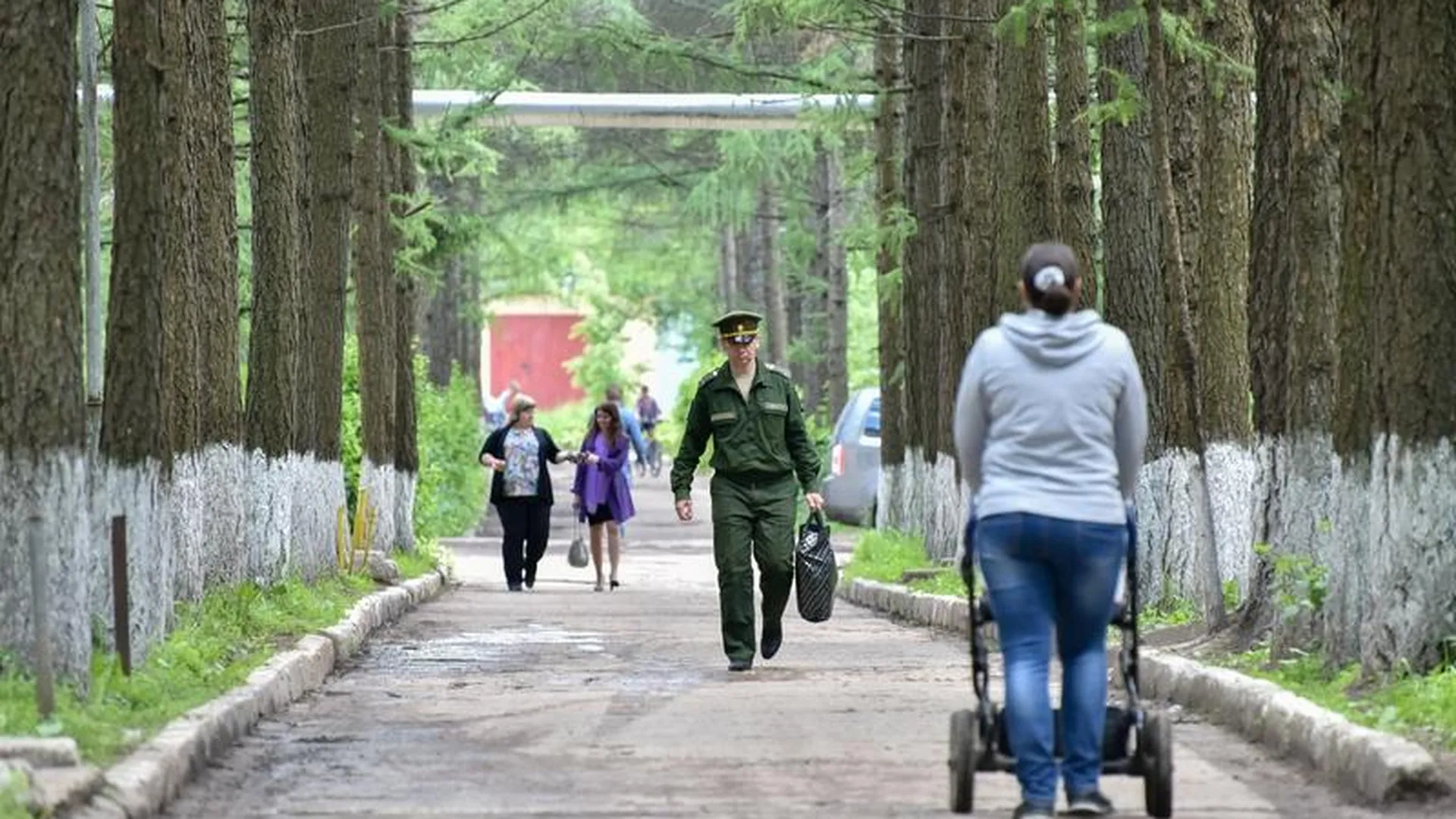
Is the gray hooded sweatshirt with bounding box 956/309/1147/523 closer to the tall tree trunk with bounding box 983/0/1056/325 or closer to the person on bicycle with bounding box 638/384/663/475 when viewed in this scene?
the tall tree trunk with bounding box 983/0/1056/325

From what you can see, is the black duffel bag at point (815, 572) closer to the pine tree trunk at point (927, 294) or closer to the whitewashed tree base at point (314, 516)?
the whitewashed tree base at point (314, 516)

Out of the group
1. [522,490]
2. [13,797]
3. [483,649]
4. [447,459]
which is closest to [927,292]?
[522,490]

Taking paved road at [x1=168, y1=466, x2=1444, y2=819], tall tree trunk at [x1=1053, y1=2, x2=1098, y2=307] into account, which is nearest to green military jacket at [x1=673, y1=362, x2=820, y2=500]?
paved road at [x1=168, y1=466, x2=1444, y2=819]

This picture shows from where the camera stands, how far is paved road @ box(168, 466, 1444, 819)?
11.6 m

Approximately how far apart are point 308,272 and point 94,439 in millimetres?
9357

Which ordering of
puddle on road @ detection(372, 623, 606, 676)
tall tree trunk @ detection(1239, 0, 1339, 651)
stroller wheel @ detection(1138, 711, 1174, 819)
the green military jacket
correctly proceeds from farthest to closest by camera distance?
puddle on road @ detection(372, 623, 606, 676) → the green military jacket → tall tree trunk @ detection(1239, 0, 1339, 651) → stroller wheel @ detection(1138, 711, 1174, 819)

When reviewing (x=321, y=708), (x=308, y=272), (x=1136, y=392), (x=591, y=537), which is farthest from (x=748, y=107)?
(x=1136, y=392)

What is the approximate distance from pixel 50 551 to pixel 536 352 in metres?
124

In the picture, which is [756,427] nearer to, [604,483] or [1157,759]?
[1157,759]

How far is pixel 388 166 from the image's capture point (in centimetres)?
3488

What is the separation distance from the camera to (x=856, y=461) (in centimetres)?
4338

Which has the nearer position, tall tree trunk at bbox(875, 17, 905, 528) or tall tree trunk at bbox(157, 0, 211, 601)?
tall tree trunk at bbox(157, 0, 211, 601)

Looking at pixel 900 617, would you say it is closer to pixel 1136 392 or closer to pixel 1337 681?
pixel 1337 681

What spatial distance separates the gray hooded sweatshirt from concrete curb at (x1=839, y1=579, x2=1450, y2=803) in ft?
5.44
